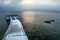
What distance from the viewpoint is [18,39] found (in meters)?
21.3

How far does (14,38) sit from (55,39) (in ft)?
58.1

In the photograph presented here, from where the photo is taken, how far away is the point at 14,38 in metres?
22.2

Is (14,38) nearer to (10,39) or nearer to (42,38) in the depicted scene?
(10,39)

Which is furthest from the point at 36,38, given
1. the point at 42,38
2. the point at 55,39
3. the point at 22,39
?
the point at 22,39

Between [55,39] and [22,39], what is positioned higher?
[22,39]

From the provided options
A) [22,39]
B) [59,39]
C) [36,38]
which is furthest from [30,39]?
[22,39]

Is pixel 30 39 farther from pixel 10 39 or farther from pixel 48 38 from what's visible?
pixel 10 39

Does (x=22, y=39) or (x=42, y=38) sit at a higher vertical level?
(x=22, y=39)

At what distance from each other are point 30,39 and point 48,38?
490 cm

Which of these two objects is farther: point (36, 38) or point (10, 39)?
point (36, 38)

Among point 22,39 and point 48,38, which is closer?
point 22,39

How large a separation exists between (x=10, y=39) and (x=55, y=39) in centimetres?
1831

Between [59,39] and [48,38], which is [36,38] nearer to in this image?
[48,38]

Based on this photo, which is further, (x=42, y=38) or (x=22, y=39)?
(x=42, y=38)
